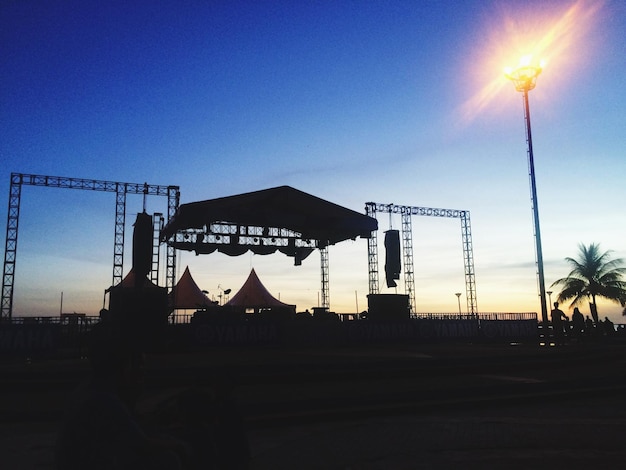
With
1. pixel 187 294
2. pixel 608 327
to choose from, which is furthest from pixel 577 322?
pixel 187 294

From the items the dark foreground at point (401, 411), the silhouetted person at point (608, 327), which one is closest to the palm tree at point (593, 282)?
the silhouetted person at point (608, 327)

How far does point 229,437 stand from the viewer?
3.87 meters

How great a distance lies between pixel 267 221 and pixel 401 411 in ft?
64.1

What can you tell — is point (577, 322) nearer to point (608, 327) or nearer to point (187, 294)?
point (608, 327)

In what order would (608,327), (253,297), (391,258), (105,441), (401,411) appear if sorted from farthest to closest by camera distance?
1. (253,297)
2. (391,258)
3. (608,327)
4. (401,411)
5. (105,441)

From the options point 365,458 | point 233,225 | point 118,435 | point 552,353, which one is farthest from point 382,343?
point 118,435

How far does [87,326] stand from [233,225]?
12535 millimetres

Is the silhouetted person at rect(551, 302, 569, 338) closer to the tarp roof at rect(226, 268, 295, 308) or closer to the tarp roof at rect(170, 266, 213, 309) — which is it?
the tarp roof at rect(226, 268, 295, 308)

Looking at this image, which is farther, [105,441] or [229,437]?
[229,437]

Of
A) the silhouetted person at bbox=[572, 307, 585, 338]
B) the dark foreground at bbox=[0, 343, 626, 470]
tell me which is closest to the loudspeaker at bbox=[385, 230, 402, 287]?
the silhouetted person at bbox=[572, 307, 585, 338]

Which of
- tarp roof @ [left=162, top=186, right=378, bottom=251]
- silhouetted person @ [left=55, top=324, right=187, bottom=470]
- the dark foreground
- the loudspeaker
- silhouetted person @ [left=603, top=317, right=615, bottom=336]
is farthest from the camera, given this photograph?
the loudspeaker

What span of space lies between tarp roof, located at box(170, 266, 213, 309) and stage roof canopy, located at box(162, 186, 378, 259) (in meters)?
4.63

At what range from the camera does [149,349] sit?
19.6 metres

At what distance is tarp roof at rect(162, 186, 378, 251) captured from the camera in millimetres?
25969
